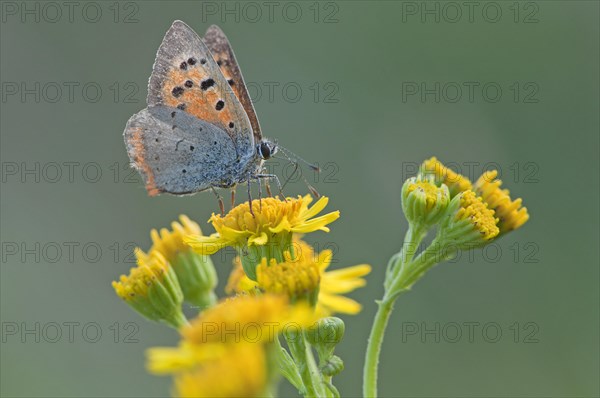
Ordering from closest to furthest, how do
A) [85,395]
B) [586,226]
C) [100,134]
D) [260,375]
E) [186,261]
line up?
[260,375]
[186,261]
[85,395]
[586,226]
[100,134]

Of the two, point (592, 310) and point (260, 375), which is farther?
point (592, 310)

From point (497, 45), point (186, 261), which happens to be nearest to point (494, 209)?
point (186, 261)

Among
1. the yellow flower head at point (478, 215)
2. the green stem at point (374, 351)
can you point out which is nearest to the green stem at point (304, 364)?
the green stem at point (374, 351)

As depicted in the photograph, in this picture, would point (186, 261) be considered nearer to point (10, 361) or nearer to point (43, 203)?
point (10, 361)

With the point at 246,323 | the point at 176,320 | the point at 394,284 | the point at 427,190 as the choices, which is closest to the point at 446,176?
the point at 427,190

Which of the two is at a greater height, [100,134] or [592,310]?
[100,134]

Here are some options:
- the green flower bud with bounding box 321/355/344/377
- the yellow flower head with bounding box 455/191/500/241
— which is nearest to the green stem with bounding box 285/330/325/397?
the green flower bud with bounding box 321/355/344/377

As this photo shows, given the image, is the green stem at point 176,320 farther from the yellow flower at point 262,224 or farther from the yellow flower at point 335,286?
the yellow flower at point 262,224
